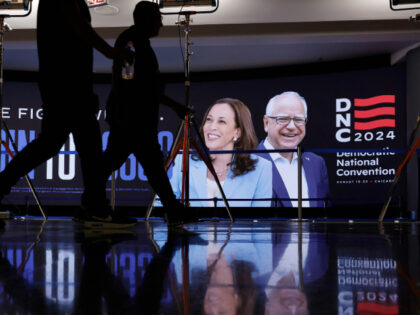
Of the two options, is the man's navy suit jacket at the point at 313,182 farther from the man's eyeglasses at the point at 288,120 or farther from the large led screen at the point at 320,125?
the man's eyeglasses at the point at 288,120

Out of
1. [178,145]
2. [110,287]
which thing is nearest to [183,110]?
[178,145]

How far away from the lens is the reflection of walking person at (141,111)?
2.17 meters

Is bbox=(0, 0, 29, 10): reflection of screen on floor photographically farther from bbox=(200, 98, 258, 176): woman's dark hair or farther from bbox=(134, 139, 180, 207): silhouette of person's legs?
bbox=(200, 98, 258, 176): woman's dark hair

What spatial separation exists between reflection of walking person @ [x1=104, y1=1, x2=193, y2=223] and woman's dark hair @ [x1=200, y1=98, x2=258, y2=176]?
4605 millimetres

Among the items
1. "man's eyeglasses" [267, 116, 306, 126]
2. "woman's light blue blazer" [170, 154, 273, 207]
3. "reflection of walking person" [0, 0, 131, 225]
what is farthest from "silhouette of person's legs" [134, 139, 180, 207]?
"man's eyeglasses" [267, 116, 306, 126]

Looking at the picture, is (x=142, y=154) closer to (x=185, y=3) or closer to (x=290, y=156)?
(x=185, y=3)

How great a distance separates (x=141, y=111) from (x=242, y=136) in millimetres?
4900

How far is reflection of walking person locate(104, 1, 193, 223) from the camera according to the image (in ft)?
7.13

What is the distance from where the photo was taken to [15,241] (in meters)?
1.43

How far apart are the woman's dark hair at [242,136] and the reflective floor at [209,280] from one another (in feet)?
18.3

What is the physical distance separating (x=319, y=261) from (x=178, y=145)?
2348 millimetres

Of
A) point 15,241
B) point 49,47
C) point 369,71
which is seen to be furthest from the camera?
point 369,71

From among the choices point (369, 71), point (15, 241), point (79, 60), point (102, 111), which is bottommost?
point (15, 241)

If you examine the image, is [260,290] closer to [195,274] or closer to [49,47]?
[195,274]
